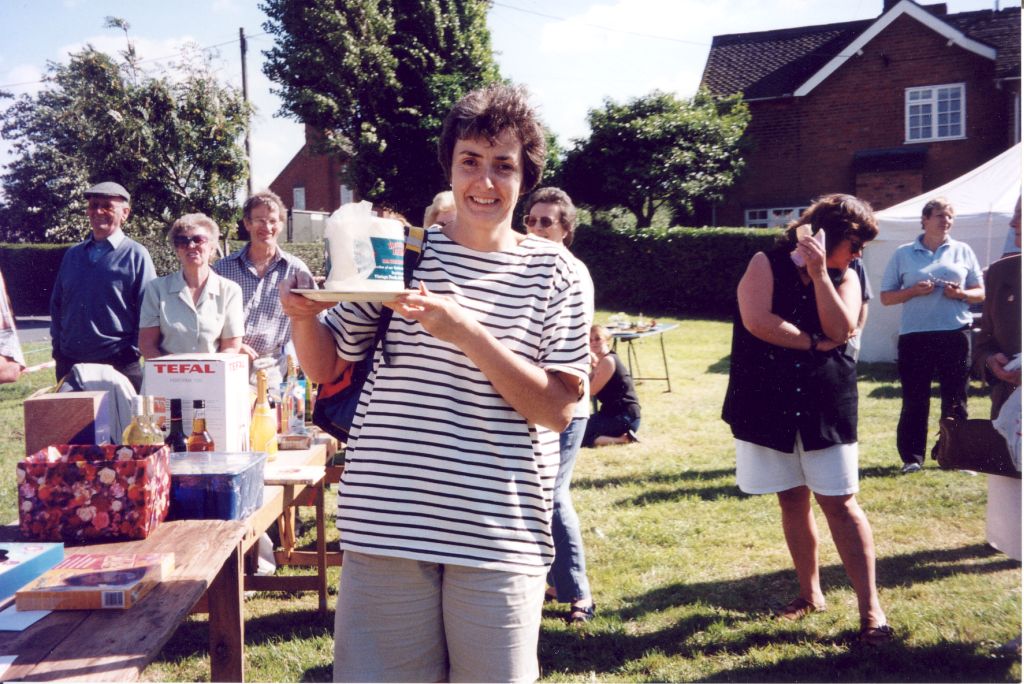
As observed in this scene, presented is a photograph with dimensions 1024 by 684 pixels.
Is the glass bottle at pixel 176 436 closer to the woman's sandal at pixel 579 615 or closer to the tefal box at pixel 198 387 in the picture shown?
the tefal box at pixel 198 387

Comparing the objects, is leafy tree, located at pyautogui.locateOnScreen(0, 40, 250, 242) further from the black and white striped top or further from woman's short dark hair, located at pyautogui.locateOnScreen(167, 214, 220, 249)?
the black and white striped top

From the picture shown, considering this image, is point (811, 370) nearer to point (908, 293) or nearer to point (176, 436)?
point (176, 436)

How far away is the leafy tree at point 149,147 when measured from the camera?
11477mm

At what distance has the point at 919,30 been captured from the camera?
1666cm

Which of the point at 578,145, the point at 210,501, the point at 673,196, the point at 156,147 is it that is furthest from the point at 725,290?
the point at 210,501

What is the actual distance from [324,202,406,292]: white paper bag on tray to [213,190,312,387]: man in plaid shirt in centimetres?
308

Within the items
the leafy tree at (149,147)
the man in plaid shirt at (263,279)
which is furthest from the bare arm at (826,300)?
the leafy tree at (149,147)

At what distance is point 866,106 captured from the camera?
1755 cm

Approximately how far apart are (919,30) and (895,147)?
7.86 ft

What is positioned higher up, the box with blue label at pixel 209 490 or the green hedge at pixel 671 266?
the green hedge at pixel 671 266

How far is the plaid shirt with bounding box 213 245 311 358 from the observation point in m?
4.51

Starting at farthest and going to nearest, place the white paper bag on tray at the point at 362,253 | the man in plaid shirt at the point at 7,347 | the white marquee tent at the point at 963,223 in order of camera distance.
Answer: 1. the white marquee tent at the point at 963,223
2. the man in plaid shirt at the point at 7,347
3. the white paper bag on tray at the point at 362,253

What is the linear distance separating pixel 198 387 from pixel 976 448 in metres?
2.67

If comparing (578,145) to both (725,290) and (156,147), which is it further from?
(156,147)
